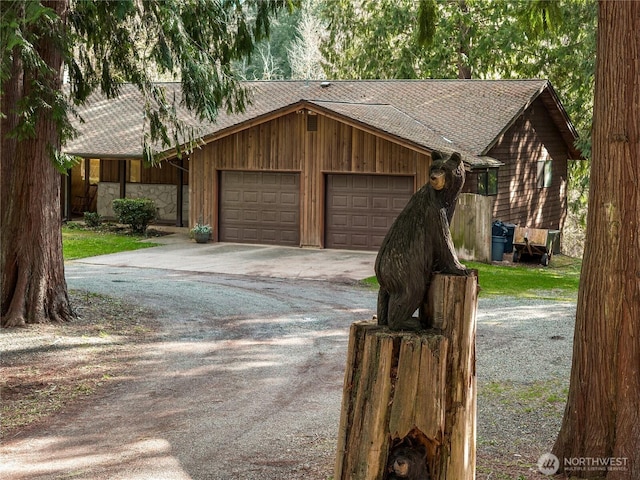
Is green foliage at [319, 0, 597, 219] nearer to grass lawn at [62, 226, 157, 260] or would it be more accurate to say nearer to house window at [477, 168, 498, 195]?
house window at [477, 168, 498, 195]

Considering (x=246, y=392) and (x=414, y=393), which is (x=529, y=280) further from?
(x=414, y=393)

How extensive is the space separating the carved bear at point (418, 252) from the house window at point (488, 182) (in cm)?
2049

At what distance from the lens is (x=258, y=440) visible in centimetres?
938

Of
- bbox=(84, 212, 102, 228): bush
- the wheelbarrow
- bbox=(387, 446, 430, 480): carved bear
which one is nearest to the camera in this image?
bbox=(387, 446, 430, 480): carved bear

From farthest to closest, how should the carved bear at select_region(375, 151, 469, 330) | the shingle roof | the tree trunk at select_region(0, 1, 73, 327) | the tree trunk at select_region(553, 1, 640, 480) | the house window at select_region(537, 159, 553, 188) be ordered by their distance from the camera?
the house window at select_region(537, 159, 553, 188)
the shingle roof
the tree trunk at select_region(0, 1, 73, 327)
the tree trunk at select_region(553, 1, 640, 480)
the carved bear at select_region(375, 151, 469, 330)

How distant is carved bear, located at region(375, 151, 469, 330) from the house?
18.1 metres

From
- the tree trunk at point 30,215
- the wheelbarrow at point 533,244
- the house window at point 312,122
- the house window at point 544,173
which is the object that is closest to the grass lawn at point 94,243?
the house window at point 312,122

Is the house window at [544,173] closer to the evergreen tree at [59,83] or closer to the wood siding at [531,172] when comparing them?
the wood siding at [531,172]

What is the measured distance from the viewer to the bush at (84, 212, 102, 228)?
3127 cm

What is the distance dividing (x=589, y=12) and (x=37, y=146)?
809 inches

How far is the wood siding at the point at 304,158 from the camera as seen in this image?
A: 25.7 meters

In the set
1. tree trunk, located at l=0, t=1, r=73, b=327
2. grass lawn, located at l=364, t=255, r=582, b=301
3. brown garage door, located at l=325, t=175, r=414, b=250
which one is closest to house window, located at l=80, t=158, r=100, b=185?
brown garage door, located at l=325, t=175, r=414, b=250

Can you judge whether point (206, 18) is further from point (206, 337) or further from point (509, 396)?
point (509, 396)

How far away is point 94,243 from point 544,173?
15.2 m
